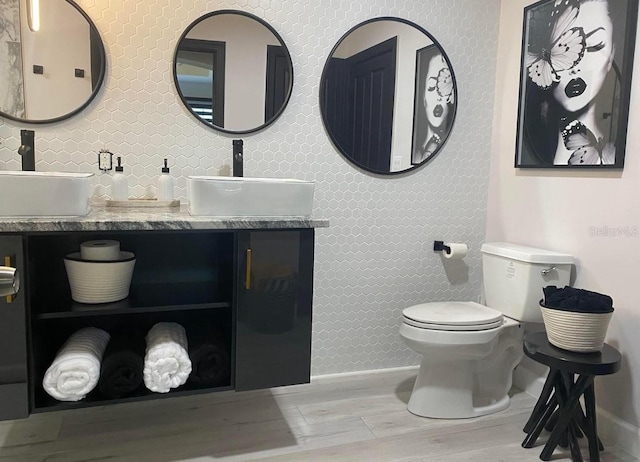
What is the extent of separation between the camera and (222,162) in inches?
89.6

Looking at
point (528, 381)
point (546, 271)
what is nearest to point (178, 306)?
point (546, 271)

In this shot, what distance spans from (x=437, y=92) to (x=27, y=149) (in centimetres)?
184

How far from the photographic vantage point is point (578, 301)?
1889 millimetres

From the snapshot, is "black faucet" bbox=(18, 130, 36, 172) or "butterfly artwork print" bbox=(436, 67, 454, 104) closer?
"black faucet" bbox=(18, 130, 36, 172)

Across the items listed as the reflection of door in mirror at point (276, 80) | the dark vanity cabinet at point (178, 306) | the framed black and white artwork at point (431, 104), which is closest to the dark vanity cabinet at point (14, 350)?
the dark vanity cabinet at point (178, 306)

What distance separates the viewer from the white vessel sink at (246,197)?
1754mm

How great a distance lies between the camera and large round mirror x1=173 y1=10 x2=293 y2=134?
2.18 m

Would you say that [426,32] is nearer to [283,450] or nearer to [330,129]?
[330,129]

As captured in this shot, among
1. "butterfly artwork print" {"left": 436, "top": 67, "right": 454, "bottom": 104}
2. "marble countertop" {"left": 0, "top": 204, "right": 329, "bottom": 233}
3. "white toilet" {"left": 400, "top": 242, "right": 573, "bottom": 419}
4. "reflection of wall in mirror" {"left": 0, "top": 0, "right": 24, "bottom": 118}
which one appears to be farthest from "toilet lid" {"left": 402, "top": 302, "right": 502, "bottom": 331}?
"reflection of wall in mirror" {"left": 0, "top": 0, "right": 24, "bottom": 118}

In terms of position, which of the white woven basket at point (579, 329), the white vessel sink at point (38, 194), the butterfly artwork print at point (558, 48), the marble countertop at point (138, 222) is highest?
the butterfly artwork print at point (558, 48)

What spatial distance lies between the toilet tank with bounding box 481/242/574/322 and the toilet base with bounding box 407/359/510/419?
34cm

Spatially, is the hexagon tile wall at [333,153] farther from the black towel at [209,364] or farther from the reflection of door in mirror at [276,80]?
the black towel at [209,364]

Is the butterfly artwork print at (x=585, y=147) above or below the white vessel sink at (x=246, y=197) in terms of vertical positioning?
above

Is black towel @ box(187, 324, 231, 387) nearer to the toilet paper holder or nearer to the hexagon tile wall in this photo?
the hexagon tile wall
